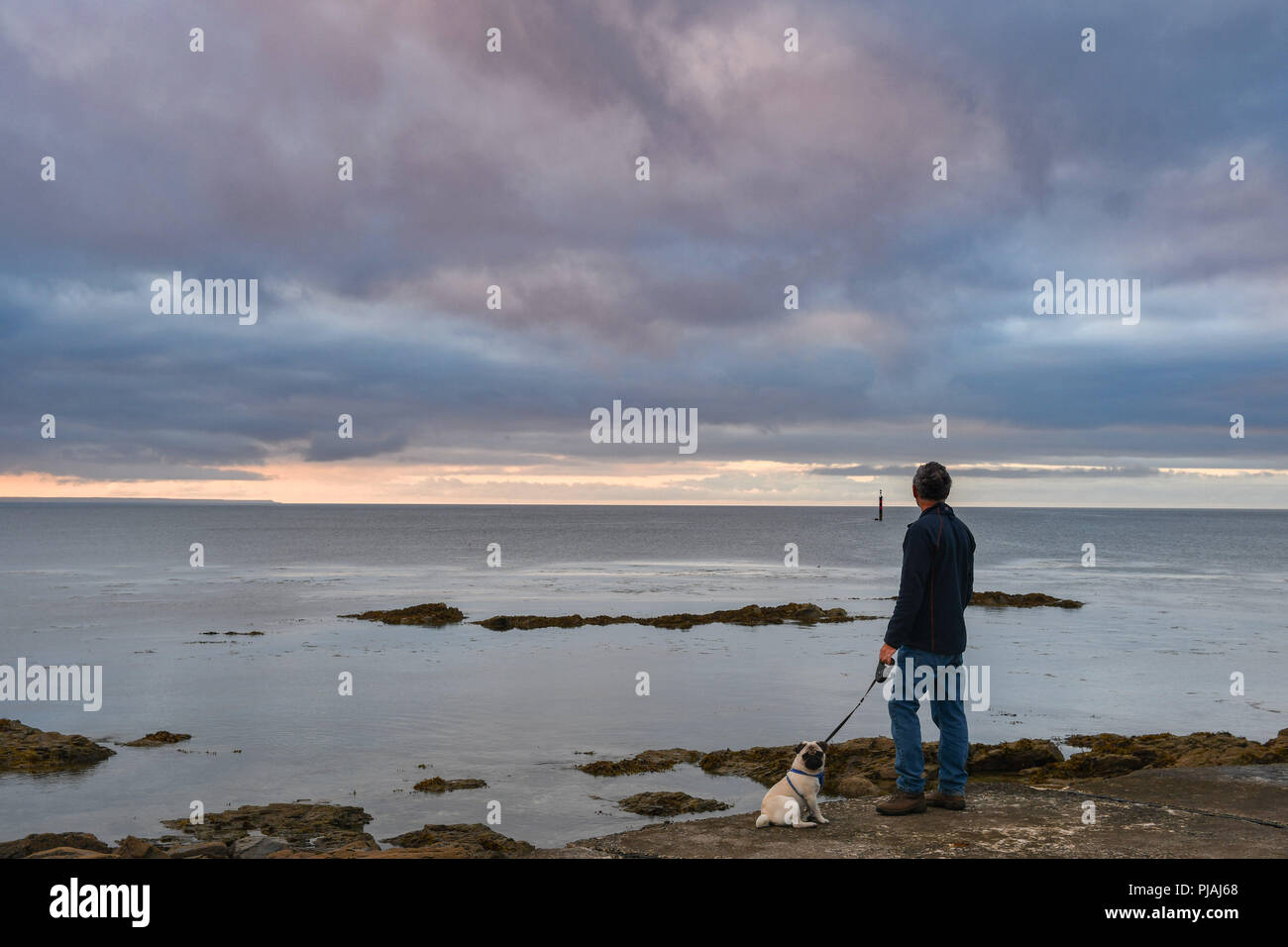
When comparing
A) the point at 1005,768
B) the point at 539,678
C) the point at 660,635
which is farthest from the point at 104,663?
the point at 1005,768

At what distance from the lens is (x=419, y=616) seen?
1389 inches

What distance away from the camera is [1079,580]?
183ft

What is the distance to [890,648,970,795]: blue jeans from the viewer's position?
7.79m

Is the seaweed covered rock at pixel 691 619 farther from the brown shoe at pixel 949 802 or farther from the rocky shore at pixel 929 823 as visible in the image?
the brown shoe at pixel 949 802

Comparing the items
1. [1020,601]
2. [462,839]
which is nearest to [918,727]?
[462,839]

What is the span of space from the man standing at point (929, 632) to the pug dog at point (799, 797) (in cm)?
68

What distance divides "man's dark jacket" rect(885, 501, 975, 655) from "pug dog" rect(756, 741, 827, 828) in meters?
1.22

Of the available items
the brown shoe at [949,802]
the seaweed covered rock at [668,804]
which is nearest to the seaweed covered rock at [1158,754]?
the seaweed covered rock at [668,804]

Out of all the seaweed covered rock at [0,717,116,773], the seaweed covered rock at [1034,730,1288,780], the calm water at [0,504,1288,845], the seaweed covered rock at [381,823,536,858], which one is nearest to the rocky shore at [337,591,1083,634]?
the calm water at [0,504,1288,845]

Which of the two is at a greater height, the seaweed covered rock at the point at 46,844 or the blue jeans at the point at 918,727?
the blue jeans at the point at 918,727

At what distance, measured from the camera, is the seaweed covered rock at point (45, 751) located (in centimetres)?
1479

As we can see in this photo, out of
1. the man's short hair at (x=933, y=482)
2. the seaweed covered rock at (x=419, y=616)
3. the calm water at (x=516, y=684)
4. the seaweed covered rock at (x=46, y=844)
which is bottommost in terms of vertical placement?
the calm water at (x=516, y=684)
